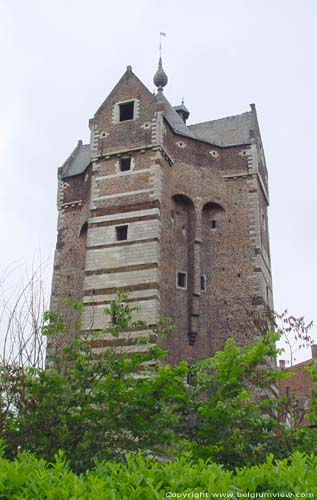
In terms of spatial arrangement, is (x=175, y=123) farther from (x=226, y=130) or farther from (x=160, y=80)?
(x=160, y=80)

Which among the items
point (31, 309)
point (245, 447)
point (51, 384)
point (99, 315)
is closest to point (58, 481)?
point (51, 384)

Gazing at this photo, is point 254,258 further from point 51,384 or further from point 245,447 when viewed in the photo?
point 51,384

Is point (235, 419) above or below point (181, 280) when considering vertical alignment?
below

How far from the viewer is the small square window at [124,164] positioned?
25670 millimetres

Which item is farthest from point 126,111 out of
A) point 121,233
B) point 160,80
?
point 160,80

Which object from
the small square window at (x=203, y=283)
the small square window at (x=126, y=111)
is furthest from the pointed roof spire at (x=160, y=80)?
the small square window at (x=203, y=283)

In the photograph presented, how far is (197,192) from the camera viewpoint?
26766 millimetres

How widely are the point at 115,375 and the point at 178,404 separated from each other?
2026mm

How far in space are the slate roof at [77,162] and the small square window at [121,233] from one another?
5797mm

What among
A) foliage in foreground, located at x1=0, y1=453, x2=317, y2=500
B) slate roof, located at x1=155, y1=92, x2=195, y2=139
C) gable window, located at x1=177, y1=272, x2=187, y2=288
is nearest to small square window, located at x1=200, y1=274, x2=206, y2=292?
gable window, located at x1=177, y1=272, x2=187, y2=288

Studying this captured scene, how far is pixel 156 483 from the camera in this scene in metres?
5.91

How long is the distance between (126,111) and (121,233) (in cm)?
639

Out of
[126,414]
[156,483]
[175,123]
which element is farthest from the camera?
[175,123]

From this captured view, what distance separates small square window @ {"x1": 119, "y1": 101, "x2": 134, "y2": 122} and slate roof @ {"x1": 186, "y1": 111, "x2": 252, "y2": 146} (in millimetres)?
4072
